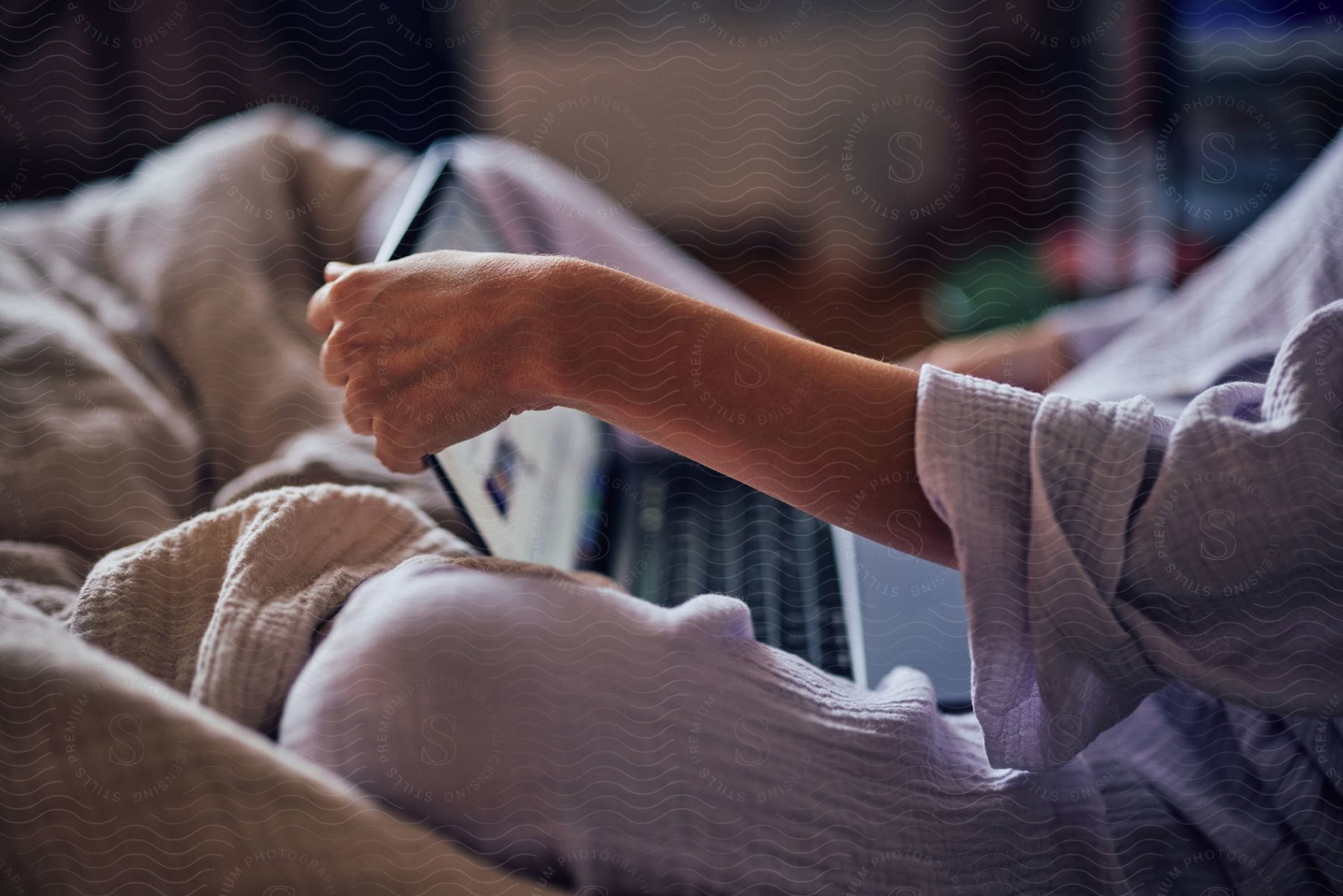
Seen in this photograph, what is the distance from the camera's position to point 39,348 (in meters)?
0.51

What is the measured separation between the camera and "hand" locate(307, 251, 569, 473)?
378mm

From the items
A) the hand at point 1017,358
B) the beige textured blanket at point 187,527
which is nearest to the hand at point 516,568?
the beige textured blanket at point 187,527

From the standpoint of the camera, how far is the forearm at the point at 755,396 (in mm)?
363

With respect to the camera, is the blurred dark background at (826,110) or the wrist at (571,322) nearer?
the wrist at (571,322)

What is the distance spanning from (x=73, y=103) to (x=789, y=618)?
69cm

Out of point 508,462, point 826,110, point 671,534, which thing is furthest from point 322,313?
point 826,110

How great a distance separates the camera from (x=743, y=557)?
0.55 m

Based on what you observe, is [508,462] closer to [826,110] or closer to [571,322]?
[571,322]

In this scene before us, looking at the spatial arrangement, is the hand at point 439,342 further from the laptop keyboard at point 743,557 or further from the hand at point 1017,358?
the hand at point 1017,358

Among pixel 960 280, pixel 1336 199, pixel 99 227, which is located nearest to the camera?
pixel 1336 199

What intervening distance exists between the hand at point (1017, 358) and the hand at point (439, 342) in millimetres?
385

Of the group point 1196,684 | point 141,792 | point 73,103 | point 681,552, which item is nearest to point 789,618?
point 681,552

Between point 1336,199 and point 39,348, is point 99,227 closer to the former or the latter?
A: point 39,348

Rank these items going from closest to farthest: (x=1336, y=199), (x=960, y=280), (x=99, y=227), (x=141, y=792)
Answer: (x=141, y=792)
(x=1336, y=199)
(x=99, y=227)
(x=960, y=280)
